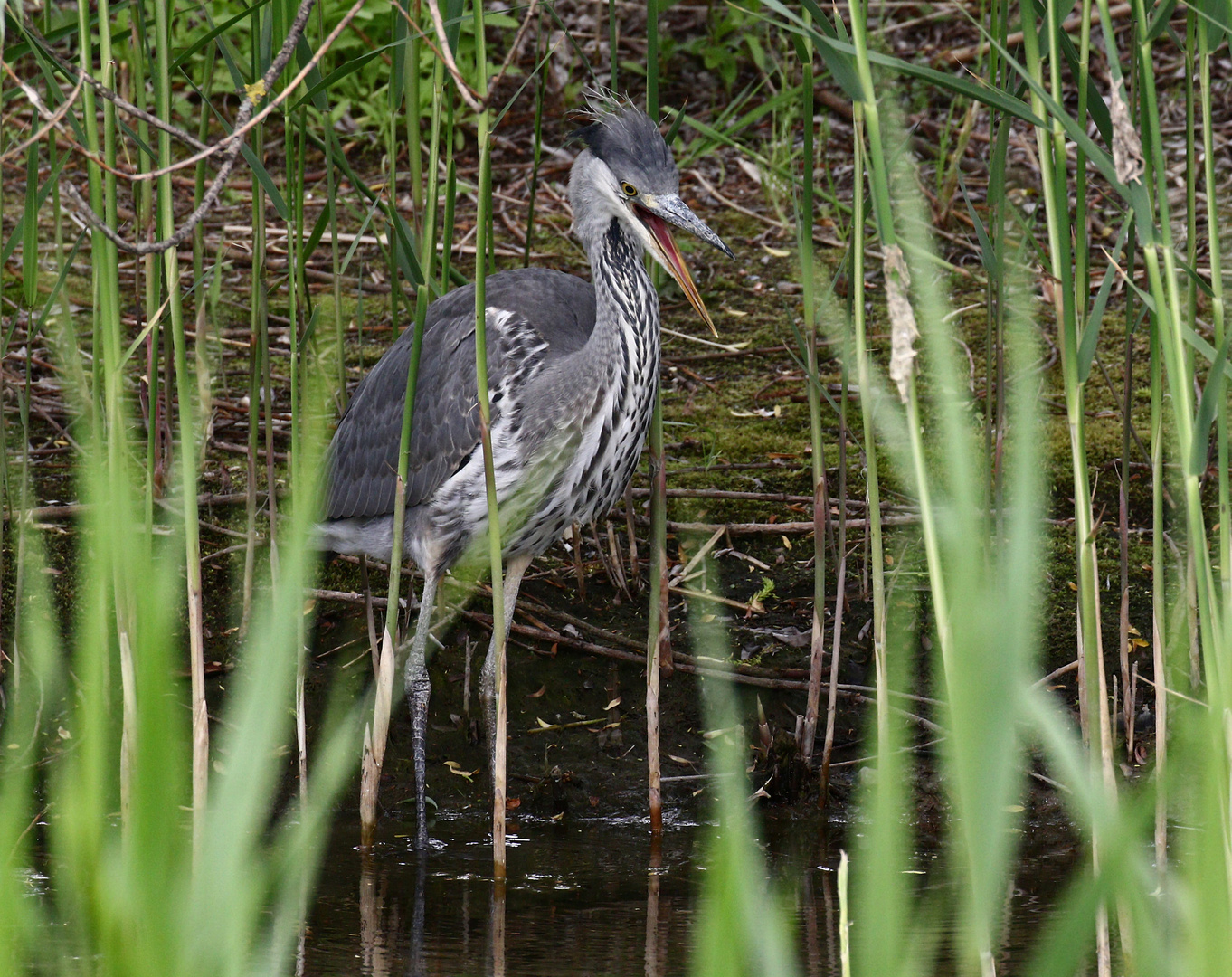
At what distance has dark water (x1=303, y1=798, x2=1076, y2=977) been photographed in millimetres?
2656

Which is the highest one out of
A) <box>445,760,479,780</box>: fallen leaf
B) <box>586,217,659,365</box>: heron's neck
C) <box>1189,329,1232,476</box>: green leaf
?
<box>586,217,659,365</box>: heron's neck

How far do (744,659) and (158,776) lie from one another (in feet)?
9.88

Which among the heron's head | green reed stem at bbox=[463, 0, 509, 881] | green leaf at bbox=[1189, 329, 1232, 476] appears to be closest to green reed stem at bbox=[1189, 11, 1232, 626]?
green leaf at bbox=[1189, 329, 1232, 476]

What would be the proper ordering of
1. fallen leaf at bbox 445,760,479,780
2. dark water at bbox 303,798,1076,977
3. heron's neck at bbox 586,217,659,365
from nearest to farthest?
dark water at bbox 303,798,1076,977
heron's neck at bbox 586,217,659,365
fallen leaf at bbox 445,760,479,780

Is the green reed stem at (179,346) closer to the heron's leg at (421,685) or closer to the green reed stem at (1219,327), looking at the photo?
the heron's leg at (421,685)

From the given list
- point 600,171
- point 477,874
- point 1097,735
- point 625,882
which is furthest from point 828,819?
point 600,171

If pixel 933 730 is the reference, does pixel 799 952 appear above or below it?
below

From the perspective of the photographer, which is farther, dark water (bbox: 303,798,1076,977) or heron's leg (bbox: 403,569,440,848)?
heron's leg (bbox: 403,569,440,848)

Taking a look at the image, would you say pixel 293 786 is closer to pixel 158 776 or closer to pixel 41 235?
pixel 158 776

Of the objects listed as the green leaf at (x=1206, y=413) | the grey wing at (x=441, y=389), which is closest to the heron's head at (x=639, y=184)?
the grey wing at (x=441, y=389)

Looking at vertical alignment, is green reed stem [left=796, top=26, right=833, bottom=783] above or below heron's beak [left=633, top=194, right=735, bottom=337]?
below

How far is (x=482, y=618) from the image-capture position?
3.96 metres

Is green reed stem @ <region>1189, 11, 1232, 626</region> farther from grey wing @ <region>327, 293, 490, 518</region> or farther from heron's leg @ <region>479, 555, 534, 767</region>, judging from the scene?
heron's leg @ <region>479, 555, 534, 767</region>

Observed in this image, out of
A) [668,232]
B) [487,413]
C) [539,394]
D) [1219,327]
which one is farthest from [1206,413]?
[668,232]
